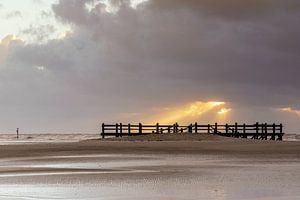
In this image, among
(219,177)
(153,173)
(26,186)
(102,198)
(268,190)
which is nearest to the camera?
(102,198)

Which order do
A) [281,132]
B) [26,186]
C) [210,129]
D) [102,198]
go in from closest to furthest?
[102,198], [26,186], [210,129], [281,132]

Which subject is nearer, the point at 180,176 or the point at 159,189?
the point at 159,189

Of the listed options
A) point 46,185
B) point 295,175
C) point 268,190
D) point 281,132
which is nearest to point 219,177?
point 295,175

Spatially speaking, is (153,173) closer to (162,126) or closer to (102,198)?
(102,198)

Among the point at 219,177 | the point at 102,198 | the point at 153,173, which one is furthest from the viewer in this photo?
the point at 153,173

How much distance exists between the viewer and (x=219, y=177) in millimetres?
14133

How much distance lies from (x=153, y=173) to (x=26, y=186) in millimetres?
4302

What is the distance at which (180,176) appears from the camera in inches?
575

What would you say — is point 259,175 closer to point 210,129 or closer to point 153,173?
point 153,173

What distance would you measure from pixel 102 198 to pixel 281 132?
2402 inches

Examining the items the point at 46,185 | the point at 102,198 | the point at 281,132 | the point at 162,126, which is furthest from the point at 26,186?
the point at 281,132

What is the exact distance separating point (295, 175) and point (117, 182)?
4.55m

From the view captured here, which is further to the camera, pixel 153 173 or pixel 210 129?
pixel 210 129

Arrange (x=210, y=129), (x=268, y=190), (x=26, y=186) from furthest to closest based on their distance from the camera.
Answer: (x=210, y=129)
(x=26, y=186)
(x=268, y=190)
